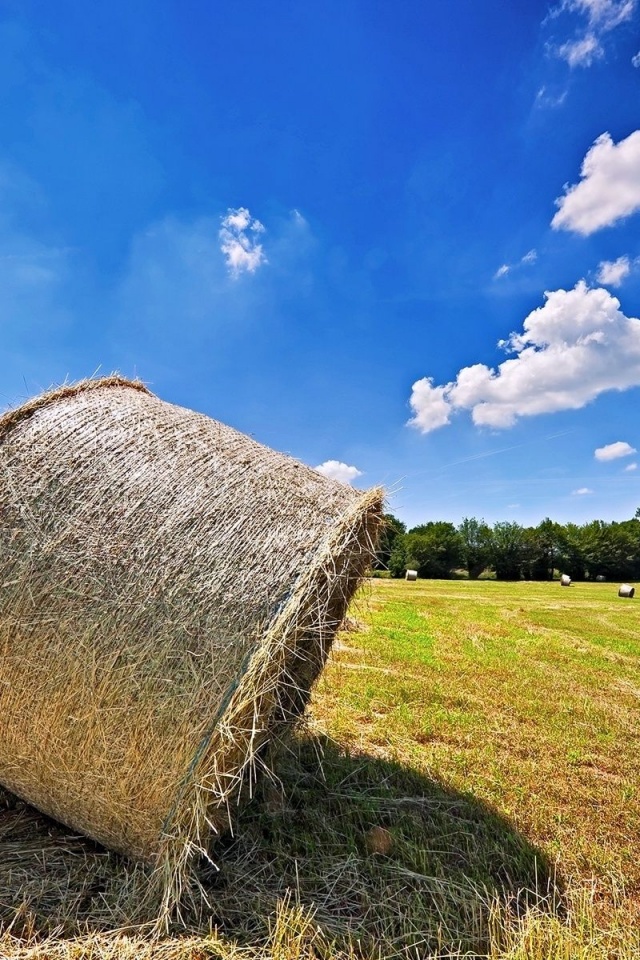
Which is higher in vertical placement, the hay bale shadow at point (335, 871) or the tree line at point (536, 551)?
the tree line at point (536, 551)

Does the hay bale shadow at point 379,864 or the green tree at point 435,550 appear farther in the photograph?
the green tree at point 435,550

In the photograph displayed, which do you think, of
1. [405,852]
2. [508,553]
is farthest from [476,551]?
[405,852]

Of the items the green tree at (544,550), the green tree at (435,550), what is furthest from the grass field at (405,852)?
the green tree at (544,550)

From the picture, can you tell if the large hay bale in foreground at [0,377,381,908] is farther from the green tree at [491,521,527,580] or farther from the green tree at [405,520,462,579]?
Answer: the green tree at [491,521,527,580]

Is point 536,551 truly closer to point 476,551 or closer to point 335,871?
point 476,551

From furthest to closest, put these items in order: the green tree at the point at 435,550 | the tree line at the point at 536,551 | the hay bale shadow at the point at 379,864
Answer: the tree line at the point at 536,551
the green tree at the point at 435,550
the hay bale shadow at the point at 379,864

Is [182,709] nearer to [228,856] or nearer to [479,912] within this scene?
[228,856]

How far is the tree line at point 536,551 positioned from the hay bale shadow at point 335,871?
5425 cm

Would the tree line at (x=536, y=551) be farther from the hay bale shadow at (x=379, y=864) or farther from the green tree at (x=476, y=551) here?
the hay bale shadow at (x=379, y=864)

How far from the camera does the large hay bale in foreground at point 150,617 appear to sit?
106 inches

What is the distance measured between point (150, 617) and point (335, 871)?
1.59 meters

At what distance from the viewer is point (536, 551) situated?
61.7 m

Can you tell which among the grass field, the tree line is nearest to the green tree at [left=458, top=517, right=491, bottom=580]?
the tree line

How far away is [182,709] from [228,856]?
40.4 inches
